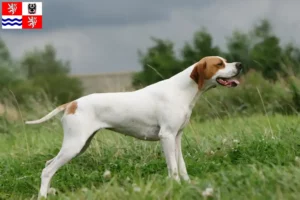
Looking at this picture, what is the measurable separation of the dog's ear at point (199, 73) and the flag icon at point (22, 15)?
7.38m

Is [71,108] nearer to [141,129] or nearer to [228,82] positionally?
[141,129]

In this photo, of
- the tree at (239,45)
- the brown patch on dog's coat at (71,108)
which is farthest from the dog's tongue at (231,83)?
the tree at (239,45)

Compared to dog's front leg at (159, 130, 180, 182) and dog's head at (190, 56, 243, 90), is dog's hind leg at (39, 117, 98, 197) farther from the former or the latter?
dog's head at (190, 56, 243, 90)

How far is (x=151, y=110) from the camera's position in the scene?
7.85 m

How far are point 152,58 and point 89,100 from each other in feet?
65.7

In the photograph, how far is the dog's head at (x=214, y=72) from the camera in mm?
7758

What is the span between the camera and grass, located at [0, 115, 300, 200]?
601cm

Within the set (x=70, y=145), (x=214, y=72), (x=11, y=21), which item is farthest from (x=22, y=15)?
(x=214, y=72)

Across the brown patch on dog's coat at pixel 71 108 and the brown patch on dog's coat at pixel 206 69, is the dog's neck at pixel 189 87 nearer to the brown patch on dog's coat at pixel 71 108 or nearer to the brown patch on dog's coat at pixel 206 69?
the brown patch on dog's coat at pixel 206 69

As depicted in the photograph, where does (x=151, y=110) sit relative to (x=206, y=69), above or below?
below

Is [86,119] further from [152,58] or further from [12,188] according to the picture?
[152,58]

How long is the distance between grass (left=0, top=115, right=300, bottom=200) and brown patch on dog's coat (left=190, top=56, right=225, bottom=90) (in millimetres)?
1059

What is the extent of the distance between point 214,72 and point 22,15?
7.79 metres

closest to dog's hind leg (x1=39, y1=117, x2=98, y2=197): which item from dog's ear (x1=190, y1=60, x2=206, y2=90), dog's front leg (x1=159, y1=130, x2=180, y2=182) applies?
dog's front leg (x1=159, y1=130, x2=180, y2=182)
